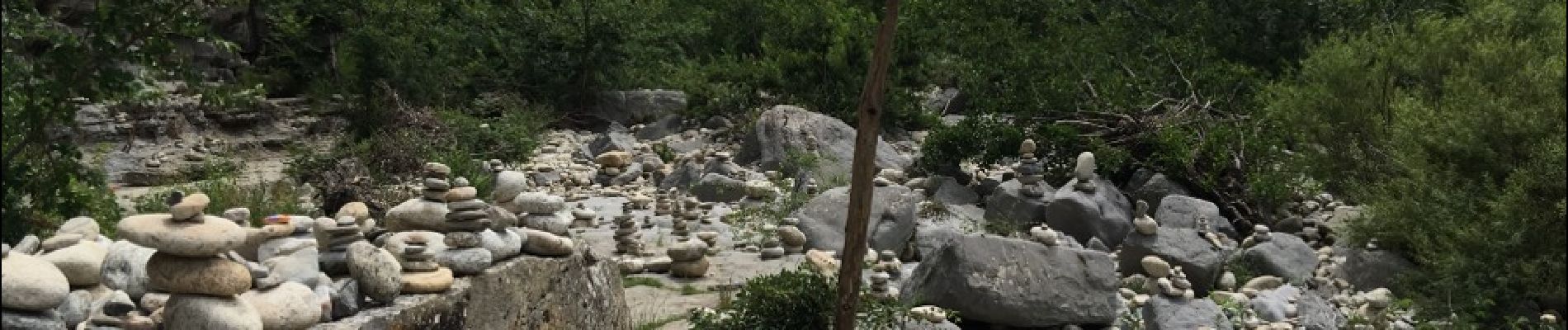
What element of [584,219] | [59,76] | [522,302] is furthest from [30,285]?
[584,219]

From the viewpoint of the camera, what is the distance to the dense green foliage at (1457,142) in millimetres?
7809

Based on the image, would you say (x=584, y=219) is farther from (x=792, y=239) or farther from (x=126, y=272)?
(x=126, y=272)

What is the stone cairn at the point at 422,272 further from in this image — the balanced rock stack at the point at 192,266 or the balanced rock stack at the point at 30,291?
the balanced rock stack at the point at 30,291

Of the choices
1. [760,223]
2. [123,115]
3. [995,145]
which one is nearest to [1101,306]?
[760,223]

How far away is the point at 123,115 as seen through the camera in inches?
595

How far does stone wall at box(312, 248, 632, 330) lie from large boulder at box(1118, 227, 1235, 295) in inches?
152

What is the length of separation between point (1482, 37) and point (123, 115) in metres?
12.4

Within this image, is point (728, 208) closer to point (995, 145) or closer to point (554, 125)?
point (995, 145)

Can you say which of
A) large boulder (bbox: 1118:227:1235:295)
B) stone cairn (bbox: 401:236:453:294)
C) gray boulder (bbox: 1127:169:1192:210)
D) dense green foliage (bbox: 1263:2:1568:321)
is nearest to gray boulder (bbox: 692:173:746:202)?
gray boulder (bbox: 1127:169:1192:210)

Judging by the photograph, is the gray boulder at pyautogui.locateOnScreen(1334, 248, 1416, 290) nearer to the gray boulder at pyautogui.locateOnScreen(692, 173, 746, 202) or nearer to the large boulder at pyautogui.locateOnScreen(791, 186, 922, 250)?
the large boulder at pyautogui.locateOnScreen(791, 186, 922, 250)

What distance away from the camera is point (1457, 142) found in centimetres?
908

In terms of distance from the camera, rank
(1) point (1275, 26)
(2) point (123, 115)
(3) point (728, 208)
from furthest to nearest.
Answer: (1) point (1275, 26) < (2) point (123, 115) < (3) point (728, 208)

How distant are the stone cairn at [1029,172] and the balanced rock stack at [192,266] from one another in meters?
7.67

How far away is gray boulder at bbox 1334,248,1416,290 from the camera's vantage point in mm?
9609
